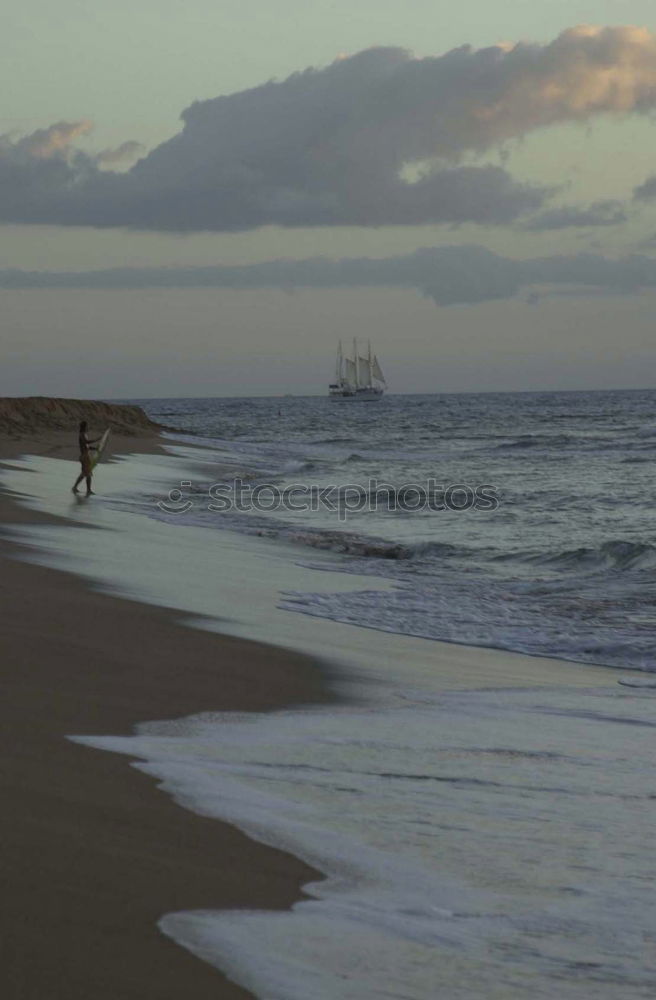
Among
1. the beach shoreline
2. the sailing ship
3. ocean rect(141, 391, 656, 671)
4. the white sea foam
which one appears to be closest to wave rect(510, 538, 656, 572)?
ocean rect(141, 391, 656, 671)

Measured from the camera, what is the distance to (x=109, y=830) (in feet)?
13.4

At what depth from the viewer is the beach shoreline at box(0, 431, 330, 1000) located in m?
3.09

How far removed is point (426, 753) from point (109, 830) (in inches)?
84.7

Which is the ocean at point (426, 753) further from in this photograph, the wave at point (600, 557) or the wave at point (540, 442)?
the wave at point (540, 442)

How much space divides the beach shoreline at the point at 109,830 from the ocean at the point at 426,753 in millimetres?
129

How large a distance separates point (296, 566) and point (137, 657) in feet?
23.3

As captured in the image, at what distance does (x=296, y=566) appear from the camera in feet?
48.1

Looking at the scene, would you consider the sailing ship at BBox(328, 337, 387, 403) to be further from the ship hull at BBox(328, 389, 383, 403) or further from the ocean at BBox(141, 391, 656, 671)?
the ocean at BBox(141, 391, 656, 671)

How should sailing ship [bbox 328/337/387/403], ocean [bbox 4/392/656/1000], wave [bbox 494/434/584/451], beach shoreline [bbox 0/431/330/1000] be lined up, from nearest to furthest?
beach shoreline [bbox 0/431/330/1000], ocean [bbox 4/392/656/1000], wave [bbox 494/434/584/451], sailing ship [bbox 328/337/387/403]

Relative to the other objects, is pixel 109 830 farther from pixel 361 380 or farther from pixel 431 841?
pixel 361 380

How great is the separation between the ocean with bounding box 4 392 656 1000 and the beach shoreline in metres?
0.13

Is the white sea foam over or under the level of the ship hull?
under

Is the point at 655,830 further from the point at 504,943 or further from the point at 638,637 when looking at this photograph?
the point at 638,637

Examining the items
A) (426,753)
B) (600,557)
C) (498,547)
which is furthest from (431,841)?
(498,547)
